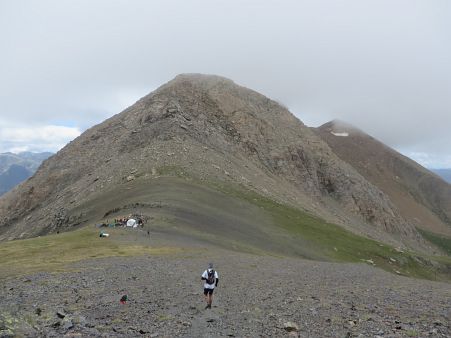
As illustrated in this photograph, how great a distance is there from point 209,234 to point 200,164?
41846mm

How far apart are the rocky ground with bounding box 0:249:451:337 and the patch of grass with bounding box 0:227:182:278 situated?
3.75 metres

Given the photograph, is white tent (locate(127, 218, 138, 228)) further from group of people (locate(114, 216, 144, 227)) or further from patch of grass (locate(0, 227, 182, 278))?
patch of grass (locate(0, 227, 182, 278))

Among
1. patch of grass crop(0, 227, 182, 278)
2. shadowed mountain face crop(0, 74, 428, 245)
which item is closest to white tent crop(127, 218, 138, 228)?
patch of grass crop(0, 227, 182, 278)

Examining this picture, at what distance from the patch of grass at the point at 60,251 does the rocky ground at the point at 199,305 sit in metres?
3.75

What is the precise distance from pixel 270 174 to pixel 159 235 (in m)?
86.1

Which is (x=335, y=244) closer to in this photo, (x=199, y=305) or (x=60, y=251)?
(x=60, y=251)

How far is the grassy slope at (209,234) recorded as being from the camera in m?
52.3

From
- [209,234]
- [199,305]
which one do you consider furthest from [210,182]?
[199,305]

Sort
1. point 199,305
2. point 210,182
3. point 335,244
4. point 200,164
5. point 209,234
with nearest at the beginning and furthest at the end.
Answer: point 199,305 → point 209,234 → point 335,244 → point 210,182 → point 200,164

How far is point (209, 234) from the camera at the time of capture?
225 ft

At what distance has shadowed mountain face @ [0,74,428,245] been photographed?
99.4 metres

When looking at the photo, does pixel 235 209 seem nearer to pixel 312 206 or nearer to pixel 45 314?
pixel 312 206

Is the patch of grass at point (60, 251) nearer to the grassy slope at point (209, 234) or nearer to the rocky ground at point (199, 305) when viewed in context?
the grassy slope at point (209, 234)

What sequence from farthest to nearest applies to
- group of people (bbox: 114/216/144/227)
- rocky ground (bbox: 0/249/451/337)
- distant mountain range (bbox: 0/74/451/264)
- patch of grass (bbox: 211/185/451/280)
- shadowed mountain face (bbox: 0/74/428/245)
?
shadowed mountain face (bbox: 0/74/428/245)
patch of grass (bbox: 211/185/451/280)
distant mountain range (bbox: 0/74/451/264)
group of people (bbox: 114/216/144/227)
rocky ground (bbox: 0/249/451/337)
